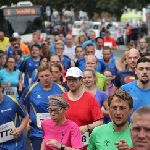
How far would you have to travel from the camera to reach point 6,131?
277 inches

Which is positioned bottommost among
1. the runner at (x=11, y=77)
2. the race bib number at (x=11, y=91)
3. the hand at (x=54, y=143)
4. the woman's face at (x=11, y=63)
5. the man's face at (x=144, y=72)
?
the race bib number at (x=11, y=91)

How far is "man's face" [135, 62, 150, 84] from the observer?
22.4 ft

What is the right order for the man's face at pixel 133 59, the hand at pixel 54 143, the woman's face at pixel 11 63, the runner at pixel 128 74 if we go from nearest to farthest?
1. the hand at pixel 54 143
2. the runner at pixel 128 74
3. the man's face at pixel 133 59
4. the woman's face at pixel 11 63

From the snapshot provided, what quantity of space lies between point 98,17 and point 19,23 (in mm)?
53454

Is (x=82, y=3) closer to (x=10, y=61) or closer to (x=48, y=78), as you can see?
(x=10, y=61)

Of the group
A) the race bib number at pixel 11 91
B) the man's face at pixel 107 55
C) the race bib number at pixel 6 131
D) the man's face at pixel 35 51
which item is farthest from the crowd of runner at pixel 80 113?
the man's face at pixel 35 51

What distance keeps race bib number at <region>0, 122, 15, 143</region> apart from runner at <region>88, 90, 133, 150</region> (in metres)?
2.01

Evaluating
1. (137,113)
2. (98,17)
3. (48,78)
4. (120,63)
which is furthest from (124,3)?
(137,113)

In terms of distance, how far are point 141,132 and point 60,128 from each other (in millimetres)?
2366

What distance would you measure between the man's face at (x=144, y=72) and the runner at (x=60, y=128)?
131 cm

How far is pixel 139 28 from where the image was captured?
46000mm

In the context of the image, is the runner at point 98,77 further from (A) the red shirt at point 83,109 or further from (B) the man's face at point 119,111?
(B) the man's face at point 119,111

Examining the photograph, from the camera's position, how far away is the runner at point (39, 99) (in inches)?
307

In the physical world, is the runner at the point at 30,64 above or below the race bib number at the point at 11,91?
above
